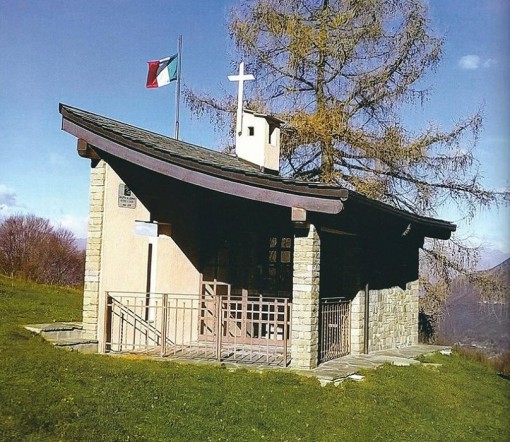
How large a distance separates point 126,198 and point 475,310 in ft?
38.3

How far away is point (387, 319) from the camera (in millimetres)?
13555

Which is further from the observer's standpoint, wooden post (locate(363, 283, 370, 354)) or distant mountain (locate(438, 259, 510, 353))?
distant mountain (locate(438, 259, 510, 353))

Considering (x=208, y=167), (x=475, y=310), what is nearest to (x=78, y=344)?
(x=208, y=167)

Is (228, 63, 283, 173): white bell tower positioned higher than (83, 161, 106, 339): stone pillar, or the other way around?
(228, 63, 283, 173): white bell tower

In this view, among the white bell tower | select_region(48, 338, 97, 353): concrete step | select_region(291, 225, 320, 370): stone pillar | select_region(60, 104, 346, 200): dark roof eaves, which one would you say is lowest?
select_region(48, 338, 97, 353): concrete step

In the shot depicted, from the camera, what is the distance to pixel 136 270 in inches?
442

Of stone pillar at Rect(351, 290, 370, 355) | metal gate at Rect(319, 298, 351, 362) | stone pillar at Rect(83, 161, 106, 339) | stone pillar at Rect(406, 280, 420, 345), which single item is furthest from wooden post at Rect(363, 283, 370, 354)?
stone pillar at Rect(83, 161, 106, 339)

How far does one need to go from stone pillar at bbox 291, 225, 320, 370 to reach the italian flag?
6514mm

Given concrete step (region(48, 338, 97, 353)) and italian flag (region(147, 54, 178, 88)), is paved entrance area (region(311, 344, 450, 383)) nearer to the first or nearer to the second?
concrete step (region(48, 338, 97, 353))

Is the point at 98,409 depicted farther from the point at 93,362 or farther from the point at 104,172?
the point at 104,172

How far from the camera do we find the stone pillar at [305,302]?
9.43 meters

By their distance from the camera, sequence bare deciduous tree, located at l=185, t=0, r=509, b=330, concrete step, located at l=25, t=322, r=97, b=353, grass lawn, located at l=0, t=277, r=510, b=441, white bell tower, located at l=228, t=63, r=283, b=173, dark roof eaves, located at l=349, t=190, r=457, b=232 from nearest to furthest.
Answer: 1. grass lawn, located at l=0, t=277, r=510, b=441
2. dark roof eaves, located at l=349, t=190, r=457, b=232
3. concrete step, located at l=25, t=322, r=97, b=353
4. white bell tower, located at l=228, t=63, r=283, b=173
5. bare deciduous tree, located at l=185, t=0, r=509, b=330

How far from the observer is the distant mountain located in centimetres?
1727

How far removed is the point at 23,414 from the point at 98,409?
73cm
